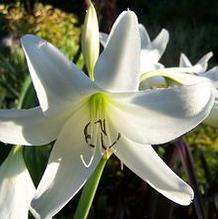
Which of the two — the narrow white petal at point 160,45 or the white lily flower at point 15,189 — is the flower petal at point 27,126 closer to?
the white lily flower at point 15,189

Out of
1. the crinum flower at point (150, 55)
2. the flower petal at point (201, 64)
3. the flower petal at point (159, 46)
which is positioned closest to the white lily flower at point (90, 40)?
the crinum flower at point (150, 55)

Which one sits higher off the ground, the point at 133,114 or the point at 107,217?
the point at 133,114

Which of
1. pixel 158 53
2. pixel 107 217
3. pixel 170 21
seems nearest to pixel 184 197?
pixel 158 53

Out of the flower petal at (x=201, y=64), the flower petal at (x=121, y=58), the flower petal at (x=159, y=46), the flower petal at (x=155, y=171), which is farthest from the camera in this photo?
the flower petal at (x=159, y=46)

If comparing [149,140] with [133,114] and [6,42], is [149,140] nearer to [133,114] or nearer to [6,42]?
[133,114]

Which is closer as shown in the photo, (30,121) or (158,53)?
(30,121)

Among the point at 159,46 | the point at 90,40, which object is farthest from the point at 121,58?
the point at 159,46

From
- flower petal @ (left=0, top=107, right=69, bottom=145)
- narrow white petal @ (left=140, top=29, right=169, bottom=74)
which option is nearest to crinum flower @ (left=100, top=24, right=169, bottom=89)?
narrow white petal @ (left=140, top=29, right=169, bottom=74)

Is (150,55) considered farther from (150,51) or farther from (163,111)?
(163,111)
